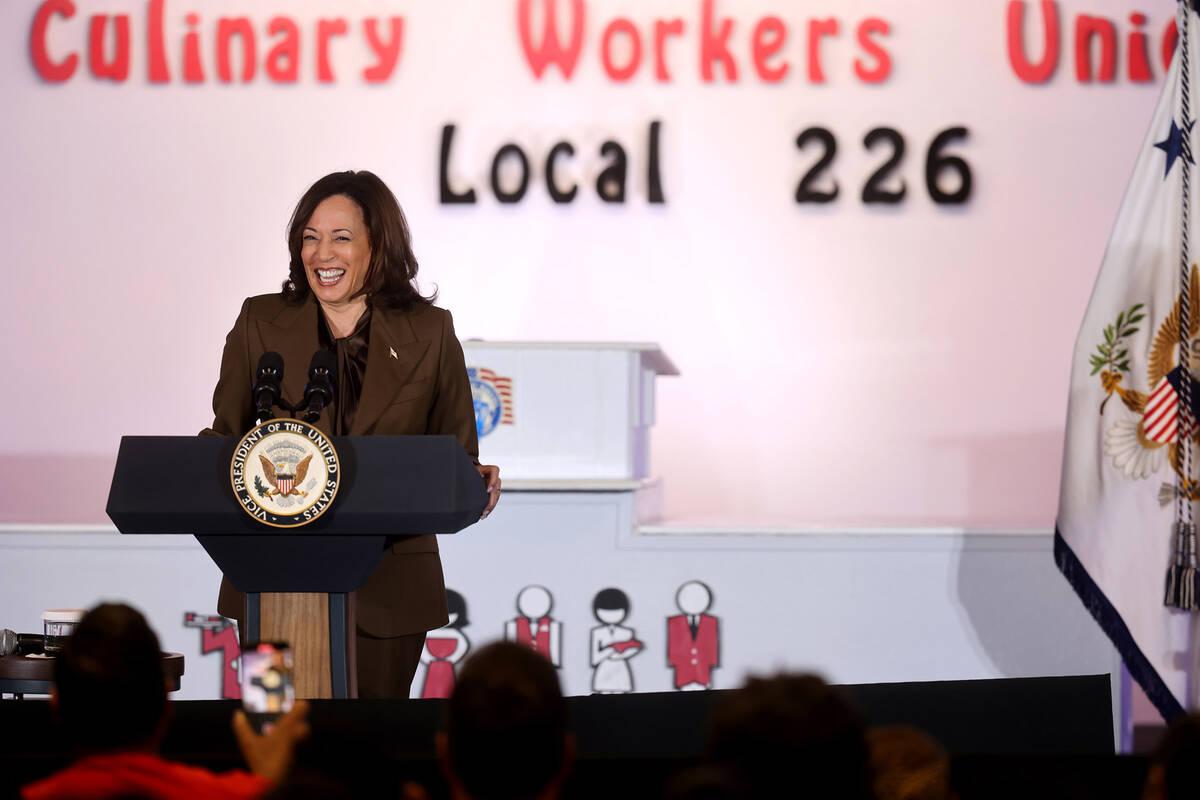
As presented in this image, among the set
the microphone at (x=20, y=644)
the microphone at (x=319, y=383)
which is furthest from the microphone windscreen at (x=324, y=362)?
the microphone at (x=20, y=644)

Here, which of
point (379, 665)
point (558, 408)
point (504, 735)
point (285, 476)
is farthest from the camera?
point (558, 408)

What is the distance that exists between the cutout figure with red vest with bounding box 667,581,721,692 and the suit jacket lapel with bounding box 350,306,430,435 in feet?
5.85

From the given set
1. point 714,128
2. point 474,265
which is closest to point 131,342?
point 474,265

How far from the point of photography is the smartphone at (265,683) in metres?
1.66

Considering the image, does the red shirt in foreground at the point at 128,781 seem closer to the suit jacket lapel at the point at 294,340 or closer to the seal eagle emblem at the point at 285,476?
the seal eagle emblem at the point at 285,476

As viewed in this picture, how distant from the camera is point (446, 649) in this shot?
374 centimetres

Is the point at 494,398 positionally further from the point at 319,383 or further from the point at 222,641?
the point at 319,383

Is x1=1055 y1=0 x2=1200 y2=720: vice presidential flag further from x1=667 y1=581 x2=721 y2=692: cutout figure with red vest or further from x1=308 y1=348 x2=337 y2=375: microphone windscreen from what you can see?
x1=308 y1=348 x2=337 y2=375: microphone windscreen

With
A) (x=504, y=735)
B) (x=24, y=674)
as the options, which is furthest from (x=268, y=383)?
(x=24, y=674)

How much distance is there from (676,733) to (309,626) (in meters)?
0.79

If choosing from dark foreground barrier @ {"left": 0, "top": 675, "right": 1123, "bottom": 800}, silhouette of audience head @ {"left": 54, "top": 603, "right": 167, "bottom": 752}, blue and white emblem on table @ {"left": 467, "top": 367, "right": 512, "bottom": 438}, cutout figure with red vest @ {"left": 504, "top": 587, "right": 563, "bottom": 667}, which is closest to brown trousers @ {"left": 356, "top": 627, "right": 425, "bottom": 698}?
dark foreground barrier @ {"left": 0, "top": 675, "right": 1123, "bottom": 800}

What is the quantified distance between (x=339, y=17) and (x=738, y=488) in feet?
8.98

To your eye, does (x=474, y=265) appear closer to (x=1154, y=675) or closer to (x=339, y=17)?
(x=339, y=17)

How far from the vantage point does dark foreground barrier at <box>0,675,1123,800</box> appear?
152cm
